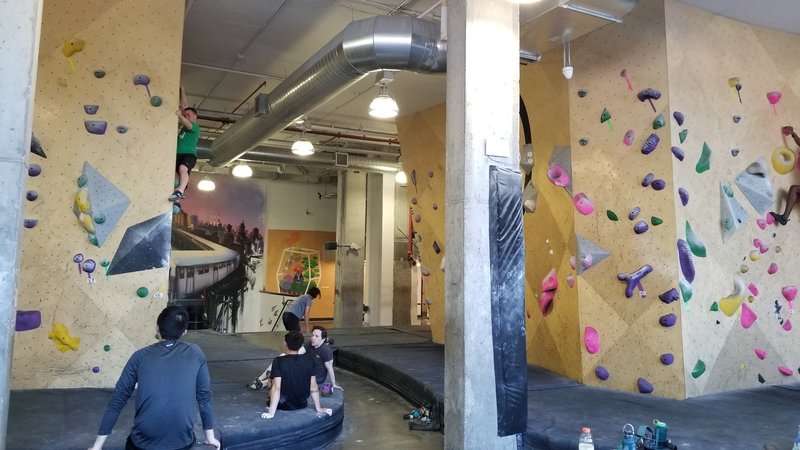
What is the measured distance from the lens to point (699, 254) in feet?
18.3

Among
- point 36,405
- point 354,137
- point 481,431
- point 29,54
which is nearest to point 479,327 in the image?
point 481,431

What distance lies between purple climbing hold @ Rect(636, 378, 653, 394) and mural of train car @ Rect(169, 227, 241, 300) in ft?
39.4

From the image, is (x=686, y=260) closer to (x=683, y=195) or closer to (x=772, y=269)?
(x=683, y=195)

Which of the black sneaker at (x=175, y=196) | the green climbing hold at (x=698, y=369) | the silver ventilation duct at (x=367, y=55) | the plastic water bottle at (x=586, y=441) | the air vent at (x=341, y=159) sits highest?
the air vent at (x=341, y=159)

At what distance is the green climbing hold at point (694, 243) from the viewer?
5.51 m

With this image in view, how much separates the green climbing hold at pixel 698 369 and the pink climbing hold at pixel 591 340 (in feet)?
3.00

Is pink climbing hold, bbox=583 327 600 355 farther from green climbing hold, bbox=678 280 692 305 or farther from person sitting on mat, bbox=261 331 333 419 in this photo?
person sitting on mat, bbox=261 331 333 419

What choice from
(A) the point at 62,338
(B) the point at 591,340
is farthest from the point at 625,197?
(A) the point at 62,338

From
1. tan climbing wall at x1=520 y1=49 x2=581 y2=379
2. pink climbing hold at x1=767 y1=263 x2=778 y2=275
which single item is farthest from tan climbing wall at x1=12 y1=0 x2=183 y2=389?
pink climbing hold at x1=767 y1=263 x2=778 y2=275

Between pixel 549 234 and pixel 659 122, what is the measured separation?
5.73ft

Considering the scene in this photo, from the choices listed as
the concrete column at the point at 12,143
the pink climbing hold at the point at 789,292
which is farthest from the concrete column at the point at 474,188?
the pink climbing hold at the point at 789,292

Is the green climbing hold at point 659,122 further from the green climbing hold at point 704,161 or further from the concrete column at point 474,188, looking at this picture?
the concrete column at point 474,188

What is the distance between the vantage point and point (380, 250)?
14195 mm

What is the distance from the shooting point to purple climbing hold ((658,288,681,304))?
17.5 feet
